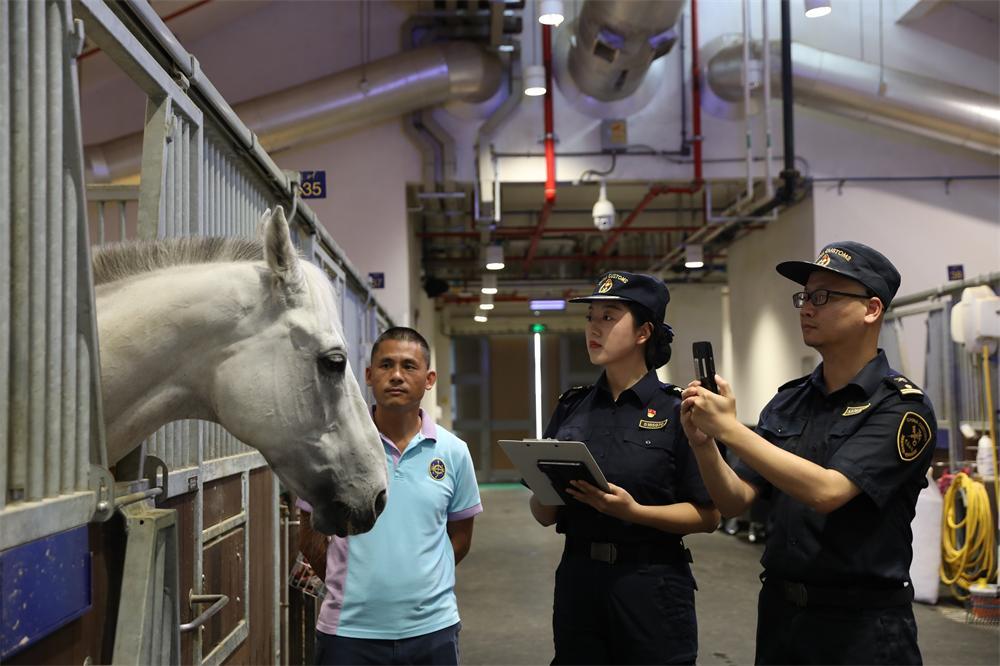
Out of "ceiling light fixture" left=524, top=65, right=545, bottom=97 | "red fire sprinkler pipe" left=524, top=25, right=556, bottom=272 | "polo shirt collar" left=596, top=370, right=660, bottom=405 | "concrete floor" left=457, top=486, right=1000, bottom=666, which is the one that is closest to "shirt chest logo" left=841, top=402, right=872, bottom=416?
"polo shirt collar" left=596, top=370, right=660, bottom=405

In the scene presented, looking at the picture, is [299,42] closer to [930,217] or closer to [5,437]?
[930,217]

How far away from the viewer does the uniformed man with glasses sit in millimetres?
1799

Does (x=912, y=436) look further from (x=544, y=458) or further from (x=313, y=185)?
(x=313, y=185)

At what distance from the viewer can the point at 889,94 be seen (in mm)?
7812

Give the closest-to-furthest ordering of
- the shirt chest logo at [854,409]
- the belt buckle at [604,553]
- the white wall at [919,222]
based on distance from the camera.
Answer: the shirt chest logo at [854,409]
the belt buckle at [604,553]
the white wall at [919,222]

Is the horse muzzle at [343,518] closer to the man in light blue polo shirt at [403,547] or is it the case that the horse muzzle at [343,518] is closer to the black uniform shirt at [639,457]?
the man in light blue polo shirt at [403,547]

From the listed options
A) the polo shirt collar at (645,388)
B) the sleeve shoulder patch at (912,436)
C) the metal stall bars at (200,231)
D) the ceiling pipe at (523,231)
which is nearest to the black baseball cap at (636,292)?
the polo shirt collar at (645,388)

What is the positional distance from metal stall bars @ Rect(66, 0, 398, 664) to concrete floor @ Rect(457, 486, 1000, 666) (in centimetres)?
232

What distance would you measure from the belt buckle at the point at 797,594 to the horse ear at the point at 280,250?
1.17 meters

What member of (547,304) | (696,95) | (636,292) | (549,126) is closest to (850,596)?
(636,292)

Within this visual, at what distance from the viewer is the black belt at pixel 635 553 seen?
2180 mm

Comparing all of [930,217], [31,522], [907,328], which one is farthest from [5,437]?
[930,217]

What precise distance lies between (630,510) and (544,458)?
230 millimetres

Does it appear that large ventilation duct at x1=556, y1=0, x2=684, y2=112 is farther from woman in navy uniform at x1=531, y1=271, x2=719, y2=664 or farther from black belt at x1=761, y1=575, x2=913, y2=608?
black belt at x1=761, y1=575, x2=913, y2=608
